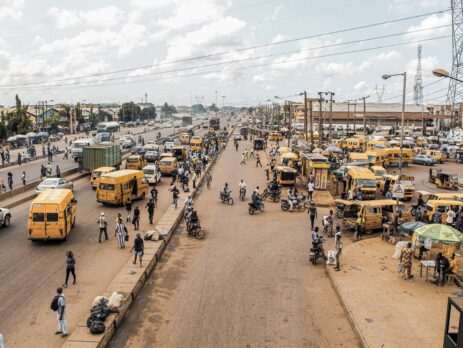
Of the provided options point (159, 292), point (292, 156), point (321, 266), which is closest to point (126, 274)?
point (159, 292)

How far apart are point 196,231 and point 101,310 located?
9.26m

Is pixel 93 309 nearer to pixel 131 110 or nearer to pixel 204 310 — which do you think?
pixel 204 310

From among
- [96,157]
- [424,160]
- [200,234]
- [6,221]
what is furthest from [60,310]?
[424,160]

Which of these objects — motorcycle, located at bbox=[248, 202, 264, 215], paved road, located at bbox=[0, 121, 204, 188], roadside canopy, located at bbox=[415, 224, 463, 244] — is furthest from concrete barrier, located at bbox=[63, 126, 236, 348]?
paved road, located at bbox=[0, 121, 204, 188]

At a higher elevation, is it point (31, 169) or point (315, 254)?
point (31, 169)

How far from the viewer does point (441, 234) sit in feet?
52.4

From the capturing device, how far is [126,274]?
14.9 metres

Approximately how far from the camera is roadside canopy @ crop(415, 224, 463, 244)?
1572cm

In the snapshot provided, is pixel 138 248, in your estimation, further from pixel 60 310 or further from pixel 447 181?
pixel 447 181

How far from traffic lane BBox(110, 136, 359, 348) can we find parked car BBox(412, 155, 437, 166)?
3675 cm

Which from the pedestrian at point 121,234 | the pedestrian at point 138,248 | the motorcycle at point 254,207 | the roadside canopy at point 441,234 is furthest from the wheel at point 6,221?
the roadside canopy at point 441,234

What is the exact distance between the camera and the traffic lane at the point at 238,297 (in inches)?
440

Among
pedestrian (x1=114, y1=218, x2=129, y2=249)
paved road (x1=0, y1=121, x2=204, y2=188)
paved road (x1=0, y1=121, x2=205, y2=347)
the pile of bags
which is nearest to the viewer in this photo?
the pile of bags

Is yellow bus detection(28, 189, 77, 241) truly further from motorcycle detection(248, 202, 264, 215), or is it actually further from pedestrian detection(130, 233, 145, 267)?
motorcycle detection(248, 202, 264, 215)
